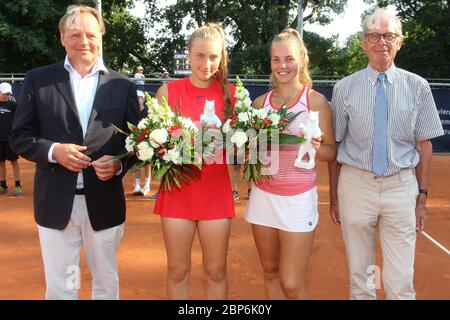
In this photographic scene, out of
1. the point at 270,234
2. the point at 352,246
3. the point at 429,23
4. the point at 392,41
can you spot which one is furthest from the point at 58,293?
the point at 429,23

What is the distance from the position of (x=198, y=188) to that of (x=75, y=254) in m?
0.93

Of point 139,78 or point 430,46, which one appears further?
point 430,46

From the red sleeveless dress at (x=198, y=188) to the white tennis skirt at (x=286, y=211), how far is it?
204mm

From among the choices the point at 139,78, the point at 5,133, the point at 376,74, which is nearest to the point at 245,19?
the point at 139,78

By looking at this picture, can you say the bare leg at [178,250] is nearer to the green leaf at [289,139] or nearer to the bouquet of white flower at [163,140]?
the bouquet of white flower at [163,140]

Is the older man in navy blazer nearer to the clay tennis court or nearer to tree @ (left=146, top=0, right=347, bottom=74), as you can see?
the clay tennis court

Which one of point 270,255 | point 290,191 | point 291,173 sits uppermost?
point 291,173

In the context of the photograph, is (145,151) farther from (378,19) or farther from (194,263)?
(194,263)

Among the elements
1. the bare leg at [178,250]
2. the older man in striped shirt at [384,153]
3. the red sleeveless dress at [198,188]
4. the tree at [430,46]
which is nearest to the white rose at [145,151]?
the red sleeveless dress at [198,188]

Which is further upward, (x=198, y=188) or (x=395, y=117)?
(x=395, y=117)

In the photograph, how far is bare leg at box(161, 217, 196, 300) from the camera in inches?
127

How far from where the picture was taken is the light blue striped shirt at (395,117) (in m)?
3.32

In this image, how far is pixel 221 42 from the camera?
324 cm

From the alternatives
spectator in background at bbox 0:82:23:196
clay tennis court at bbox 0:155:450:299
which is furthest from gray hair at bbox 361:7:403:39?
spectator in background at bbox 0:82:23:196
